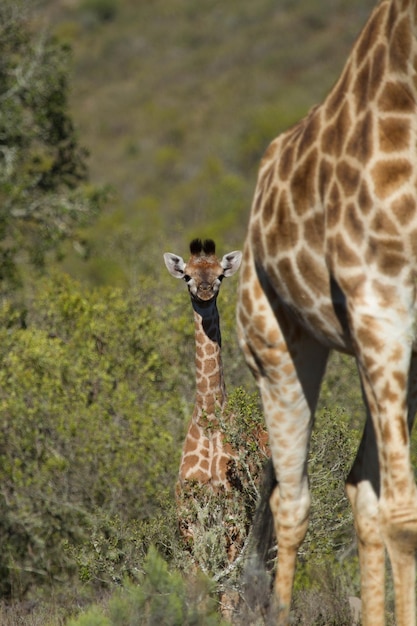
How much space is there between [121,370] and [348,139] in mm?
6208

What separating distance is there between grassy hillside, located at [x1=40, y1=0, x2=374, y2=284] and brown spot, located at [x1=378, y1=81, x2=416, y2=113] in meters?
22.8

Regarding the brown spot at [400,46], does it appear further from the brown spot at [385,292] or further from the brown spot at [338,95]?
the brown spot at [385,292]

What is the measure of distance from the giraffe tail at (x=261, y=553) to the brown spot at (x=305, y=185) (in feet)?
4.80

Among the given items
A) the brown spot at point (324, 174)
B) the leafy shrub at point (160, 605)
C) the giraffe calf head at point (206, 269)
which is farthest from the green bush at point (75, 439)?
the brown spot at point (324, 174)

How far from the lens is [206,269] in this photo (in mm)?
7332

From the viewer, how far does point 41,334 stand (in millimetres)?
10250

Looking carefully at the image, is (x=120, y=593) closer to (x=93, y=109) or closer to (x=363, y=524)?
(x=363, y=524)

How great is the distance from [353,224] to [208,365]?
3648 millimetres

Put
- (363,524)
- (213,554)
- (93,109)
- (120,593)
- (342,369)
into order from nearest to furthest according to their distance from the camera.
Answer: (363,524) < (120,593) < (213,554) < (342,369) < (93,109)

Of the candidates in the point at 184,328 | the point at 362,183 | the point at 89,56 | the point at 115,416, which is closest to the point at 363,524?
the point at 362,183

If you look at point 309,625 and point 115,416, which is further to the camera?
point 115,416

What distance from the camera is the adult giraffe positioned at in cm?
383

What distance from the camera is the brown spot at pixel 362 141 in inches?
153

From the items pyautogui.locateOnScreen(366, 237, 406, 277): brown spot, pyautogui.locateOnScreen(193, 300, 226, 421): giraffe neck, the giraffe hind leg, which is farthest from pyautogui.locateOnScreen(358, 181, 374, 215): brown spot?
pyautogui.locateOnScreen(193, 300, 226, 421): giraffe neck
